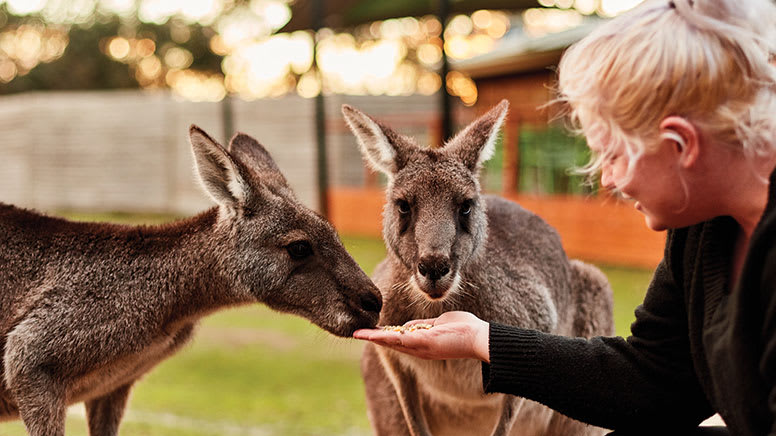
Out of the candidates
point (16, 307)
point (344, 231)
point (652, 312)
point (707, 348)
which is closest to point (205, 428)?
point (16, 307)

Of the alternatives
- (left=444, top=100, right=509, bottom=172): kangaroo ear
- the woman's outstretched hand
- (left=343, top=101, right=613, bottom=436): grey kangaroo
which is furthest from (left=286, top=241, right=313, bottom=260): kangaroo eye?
(left=444, top=100, right=509, bottom=172): kangaroo ear

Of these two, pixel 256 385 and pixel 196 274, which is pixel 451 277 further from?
pixel 256 385

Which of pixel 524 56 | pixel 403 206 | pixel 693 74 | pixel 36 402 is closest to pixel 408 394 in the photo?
pixel 403 206

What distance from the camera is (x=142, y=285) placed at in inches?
97.8

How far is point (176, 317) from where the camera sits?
8.38 ft

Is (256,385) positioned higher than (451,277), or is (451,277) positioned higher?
(451,277)

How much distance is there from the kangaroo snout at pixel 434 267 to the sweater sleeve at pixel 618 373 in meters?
0.34

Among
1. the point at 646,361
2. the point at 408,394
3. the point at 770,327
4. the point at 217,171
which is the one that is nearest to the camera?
the point at 770,327

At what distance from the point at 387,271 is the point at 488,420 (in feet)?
2.11

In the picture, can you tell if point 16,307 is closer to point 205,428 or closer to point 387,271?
point 387,271

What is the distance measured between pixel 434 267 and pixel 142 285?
0.86 m

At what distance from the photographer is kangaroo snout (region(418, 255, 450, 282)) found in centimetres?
252

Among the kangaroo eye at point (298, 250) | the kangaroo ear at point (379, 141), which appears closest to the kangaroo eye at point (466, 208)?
the kangaroo ear at point (379, 141)

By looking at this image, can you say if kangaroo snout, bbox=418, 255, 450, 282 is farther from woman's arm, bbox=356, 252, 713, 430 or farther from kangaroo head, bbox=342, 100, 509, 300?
woman's arm, bbox=356, 252, 713, 430
